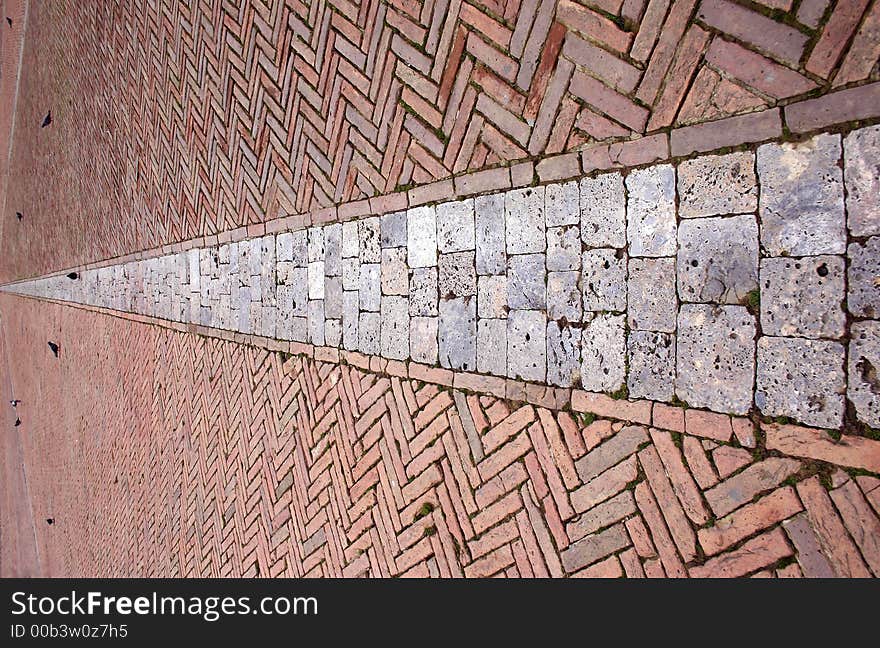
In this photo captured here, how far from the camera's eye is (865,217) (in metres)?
2.09

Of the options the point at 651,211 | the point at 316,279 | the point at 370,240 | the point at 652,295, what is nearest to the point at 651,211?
the point at 651,211

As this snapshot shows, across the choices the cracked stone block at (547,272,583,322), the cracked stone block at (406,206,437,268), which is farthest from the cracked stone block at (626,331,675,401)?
the cracked stone block at (406,206,437,268)

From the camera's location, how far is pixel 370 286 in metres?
3.96

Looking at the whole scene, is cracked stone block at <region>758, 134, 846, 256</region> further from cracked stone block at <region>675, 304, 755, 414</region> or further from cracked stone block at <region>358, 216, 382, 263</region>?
cracked stone block at <region>358, 216, 382, 263</region>

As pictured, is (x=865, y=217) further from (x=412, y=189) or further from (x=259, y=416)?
(x=259, y=416)

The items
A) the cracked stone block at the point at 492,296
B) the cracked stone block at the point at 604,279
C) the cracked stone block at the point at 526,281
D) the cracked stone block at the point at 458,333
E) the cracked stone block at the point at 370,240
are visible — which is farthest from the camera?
the cracked stone block at the point at 370,240

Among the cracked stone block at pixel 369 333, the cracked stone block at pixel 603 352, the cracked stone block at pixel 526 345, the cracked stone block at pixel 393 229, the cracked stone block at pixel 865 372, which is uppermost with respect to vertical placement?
the cracked stone block at pixel 393 229

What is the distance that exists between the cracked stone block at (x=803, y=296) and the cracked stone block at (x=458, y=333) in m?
1.40

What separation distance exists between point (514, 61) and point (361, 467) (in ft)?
8.05

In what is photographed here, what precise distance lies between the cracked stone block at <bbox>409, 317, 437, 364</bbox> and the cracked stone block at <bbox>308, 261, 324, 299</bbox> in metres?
0.95

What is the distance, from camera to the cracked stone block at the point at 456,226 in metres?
3.34

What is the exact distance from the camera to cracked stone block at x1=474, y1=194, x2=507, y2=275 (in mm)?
3189

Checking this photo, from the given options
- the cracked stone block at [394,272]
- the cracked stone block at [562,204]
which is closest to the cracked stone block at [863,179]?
the cracked stone block at [562,204]

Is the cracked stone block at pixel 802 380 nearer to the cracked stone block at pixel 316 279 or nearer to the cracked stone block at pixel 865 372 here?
the cracked stone block at pixel 865 372
